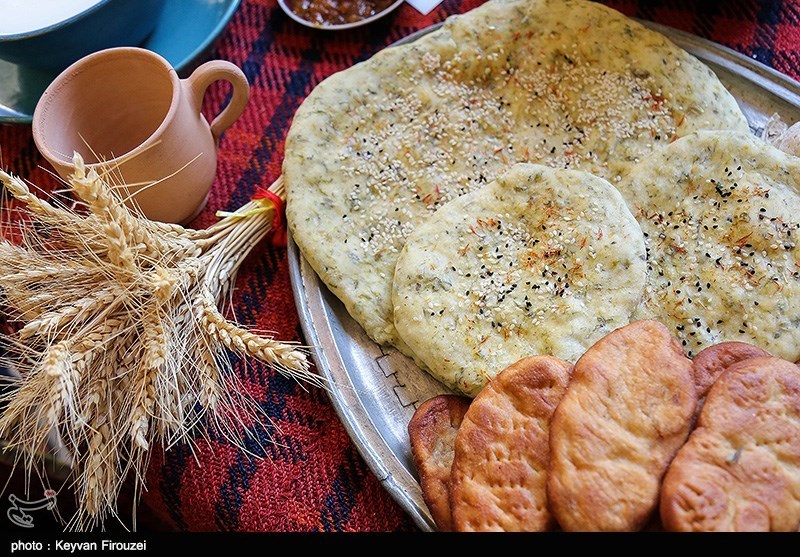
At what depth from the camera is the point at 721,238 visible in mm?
1956

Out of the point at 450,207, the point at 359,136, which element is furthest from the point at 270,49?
the point at 450,207

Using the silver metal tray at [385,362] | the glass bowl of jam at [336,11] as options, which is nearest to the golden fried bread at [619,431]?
the silver metal tray at [385,362]

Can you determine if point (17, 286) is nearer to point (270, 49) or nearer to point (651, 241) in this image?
point (270, 49)

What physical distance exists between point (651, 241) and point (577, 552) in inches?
38.2

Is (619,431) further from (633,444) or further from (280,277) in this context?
(280,277)

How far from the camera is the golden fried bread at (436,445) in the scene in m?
1.73

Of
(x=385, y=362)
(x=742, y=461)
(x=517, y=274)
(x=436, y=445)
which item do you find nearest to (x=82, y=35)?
(x=385, y=362)

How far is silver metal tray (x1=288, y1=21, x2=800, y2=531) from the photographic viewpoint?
6.20ft

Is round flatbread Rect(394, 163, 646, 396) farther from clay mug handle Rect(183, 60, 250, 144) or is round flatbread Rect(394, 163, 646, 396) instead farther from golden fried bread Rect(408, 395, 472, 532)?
clay mug handle Rect(183, 60, 250, 144)

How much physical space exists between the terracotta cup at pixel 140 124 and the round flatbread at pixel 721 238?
135 centimetres

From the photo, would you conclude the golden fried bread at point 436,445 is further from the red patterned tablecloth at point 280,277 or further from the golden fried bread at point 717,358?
the golden fried bread at point 717,358

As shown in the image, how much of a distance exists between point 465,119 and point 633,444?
1260 mm

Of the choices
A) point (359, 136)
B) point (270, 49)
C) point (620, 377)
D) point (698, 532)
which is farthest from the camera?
point (270, 49)

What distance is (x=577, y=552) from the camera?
4.70 feet
